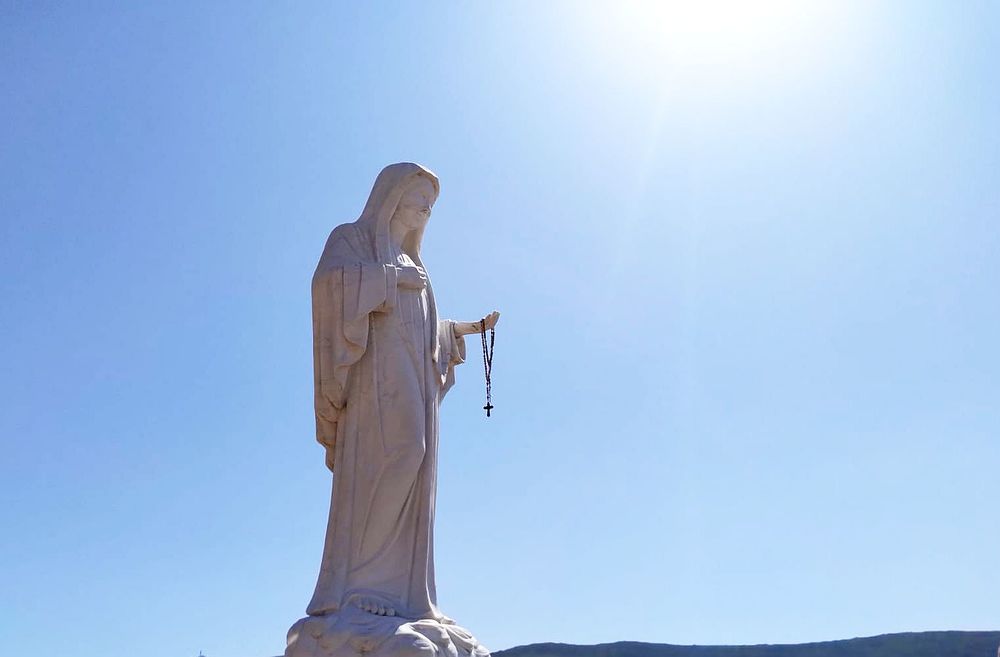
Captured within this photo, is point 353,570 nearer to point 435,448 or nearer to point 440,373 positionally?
point 435,448

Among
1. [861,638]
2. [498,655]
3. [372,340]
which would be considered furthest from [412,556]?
[861,638]

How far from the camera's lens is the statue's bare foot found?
29.9 ft

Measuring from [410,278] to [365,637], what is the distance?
11.1 ft

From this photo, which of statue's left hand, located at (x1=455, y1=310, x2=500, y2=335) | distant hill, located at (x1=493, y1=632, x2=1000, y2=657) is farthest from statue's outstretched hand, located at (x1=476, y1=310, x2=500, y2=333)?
distant hill, located at (x1=493, y1=632, x2=1000, y2=657)

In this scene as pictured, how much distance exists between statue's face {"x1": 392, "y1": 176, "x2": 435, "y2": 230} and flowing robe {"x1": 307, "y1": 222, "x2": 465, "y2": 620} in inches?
14.3

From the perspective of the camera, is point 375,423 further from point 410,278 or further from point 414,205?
point 414,205

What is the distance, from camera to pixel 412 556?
9852 mm

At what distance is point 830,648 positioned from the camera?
1538 centimetres

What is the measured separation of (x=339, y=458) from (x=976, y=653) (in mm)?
9008

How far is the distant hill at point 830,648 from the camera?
47.0 ft

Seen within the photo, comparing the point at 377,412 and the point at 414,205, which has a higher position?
the point at 414,205

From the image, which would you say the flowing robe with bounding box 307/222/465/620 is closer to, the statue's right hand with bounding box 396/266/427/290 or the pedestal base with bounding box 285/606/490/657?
the statue's right hand with bounding box 396/266/427/290

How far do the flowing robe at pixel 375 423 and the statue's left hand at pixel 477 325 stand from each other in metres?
0.54

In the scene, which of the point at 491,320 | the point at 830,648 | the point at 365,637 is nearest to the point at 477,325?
the point at 491,320
